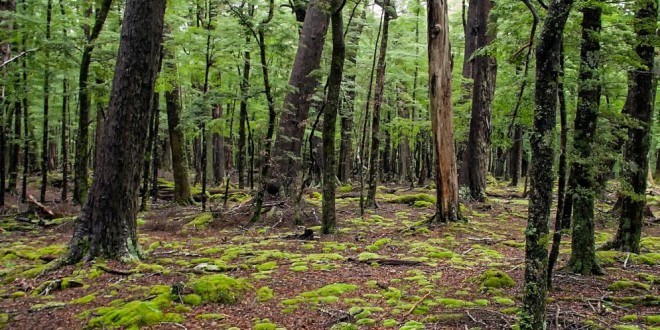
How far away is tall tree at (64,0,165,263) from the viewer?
726cm

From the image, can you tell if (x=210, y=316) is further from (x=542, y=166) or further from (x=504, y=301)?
(x=542, y=166)

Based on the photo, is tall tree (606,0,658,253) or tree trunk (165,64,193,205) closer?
tall tree (606,0,658,253)

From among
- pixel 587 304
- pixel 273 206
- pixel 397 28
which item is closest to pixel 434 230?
pixel 273 206

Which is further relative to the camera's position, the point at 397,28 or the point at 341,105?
the point at 397,28

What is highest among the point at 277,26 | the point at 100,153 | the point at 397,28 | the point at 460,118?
the point at 397,28

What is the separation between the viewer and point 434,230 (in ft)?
32.8

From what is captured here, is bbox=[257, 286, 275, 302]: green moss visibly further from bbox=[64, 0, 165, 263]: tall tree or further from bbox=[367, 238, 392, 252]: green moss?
bbox=[367, 238, 392, 252]: green moss

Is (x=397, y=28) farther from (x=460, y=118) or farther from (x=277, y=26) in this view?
(x=277, y=26)

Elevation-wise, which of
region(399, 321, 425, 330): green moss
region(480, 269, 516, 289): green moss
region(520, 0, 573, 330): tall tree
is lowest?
region(399, 321, 425, 330): green moss

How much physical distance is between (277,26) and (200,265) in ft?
19.6

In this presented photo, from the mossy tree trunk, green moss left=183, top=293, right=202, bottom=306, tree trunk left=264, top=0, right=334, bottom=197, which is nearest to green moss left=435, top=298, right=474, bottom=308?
green moss left=183, top=293, right=202, bottom=306

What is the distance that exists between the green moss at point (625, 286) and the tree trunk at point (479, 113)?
8019mm

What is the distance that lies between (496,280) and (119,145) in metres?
6.10

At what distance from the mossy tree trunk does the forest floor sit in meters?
0.57
